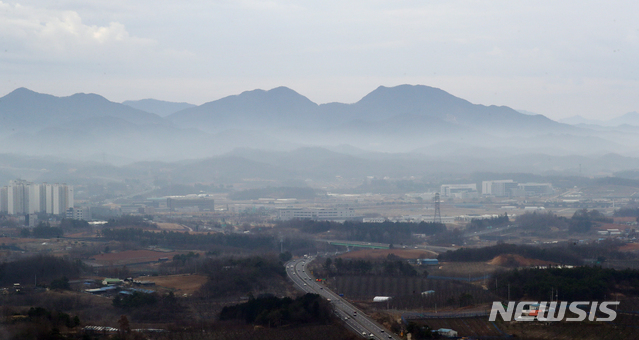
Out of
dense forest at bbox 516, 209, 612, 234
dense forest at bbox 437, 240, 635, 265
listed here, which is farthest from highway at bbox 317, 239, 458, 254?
dense forest at bbox 516, 209, 612, 234

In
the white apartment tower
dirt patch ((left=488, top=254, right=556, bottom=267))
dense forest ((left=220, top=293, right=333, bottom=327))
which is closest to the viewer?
dense forest ((left=220, top=293, right=333, bottom=327))

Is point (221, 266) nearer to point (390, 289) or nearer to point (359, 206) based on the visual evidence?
point (390, 289)

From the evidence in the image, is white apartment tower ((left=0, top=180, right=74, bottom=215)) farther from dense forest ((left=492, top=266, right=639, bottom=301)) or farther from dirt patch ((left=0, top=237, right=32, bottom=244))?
dense forest ((left=492, top=266, right=639, bottom=301))

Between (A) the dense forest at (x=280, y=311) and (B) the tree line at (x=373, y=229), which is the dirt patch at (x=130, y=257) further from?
(A) the dense forest at (x=280, y=311)

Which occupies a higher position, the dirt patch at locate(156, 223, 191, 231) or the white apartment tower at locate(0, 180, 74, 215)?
the white apartment tower at locate(0, 180, 74, 215)

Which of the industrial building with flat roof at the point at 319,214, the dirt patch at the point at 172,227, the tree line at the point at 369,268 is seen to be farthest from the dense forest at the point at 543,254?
the industrial building with flat roof at the point at 319,214

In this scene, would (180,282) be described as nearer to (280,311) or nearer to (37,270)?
(37,270)

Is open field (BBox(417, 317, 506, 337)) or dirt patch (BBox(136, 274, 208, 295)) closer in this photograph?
open field (BBox(417, 317, 506, 337))
